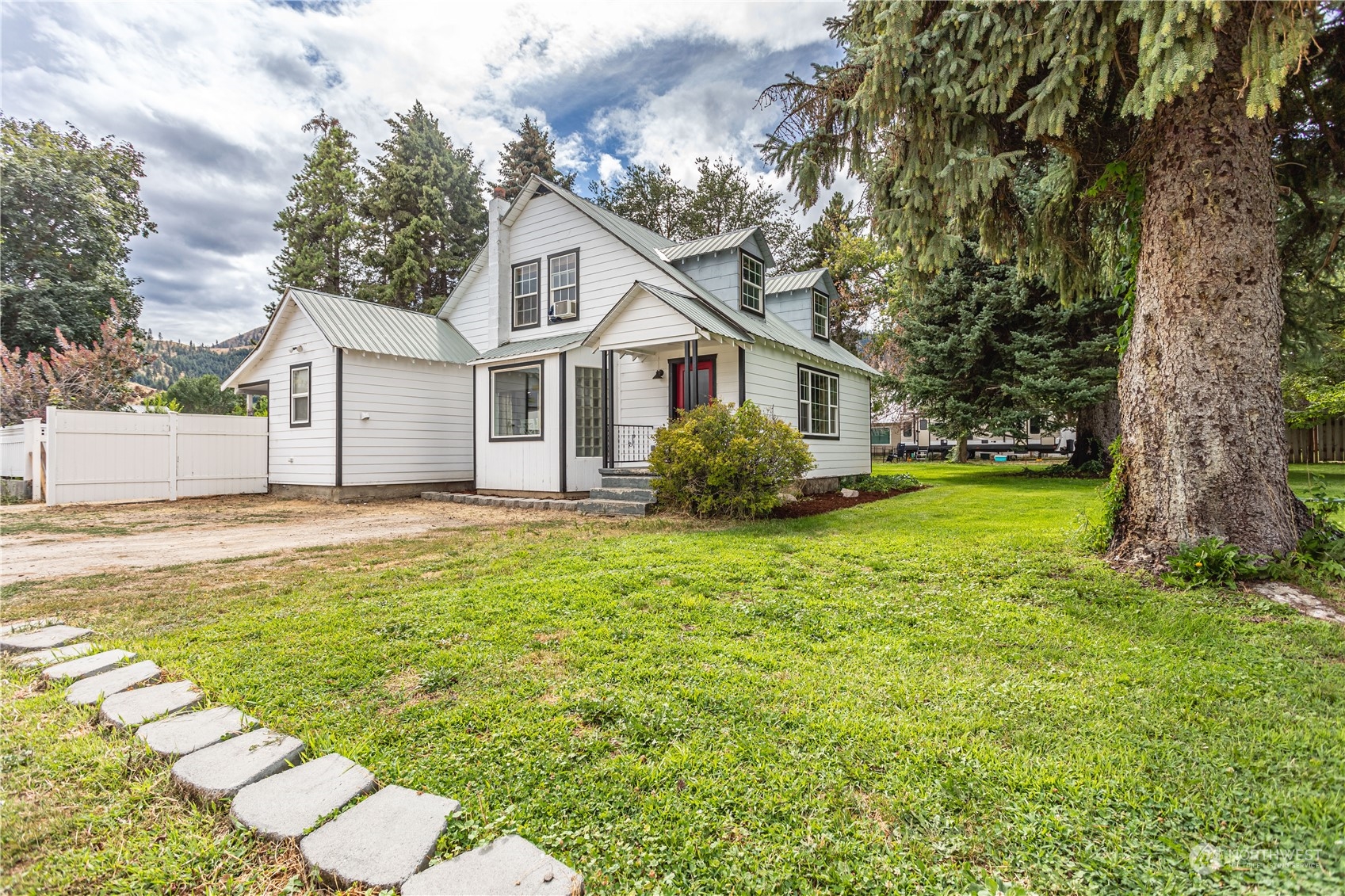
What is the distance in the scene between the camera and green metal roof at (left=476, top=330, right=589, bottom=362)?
36.6ft

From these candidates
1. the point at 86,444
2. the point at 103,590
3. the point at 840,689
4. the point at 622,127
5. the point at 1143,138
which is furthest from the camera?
the point at 622,127

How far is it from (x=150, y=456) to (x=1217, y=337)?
16.5 m

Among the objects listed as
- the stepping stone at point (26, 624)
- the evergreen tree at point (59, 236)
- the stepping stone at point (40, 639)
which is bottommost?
the stepping stone at point (26, 624)

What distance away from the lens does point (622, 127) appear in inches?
651

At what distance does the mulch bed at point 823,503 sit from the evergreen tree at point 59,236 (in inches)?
776

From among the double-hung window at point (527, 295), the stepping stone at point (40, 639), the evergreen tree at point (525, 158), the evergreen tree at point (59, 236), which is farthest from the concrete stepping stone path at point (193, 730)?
the evergreen tree at point (525, 158)

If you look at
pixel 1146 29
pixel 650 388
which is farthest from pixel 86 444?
pixel 1146 29

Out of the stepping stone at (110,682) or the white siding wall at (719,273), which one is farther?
the white siding wall at (719,273)

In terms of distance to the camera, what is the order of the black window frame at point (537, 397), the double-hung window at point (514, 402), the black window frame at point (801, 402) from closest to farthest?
the black window frame at point (537, 397) < the double-hung window at point (514, 402) < the black window frame at point (801, 402)

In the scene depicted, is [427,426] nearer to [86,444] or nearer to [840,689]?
[86,444]

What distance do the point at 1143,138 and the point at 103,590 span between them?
8910 mm

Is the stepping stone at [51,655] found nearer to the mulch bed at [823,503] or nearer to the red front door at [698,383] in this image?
the mulch bed at [823,503]

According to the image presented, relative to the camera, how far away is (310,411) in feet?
41.1

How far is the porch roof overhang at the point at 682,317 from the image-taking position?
941 centimetres
